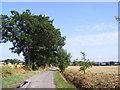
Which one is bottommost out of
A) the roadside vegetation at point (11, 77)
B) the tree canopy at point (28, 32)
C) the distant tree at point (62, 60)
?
the roadside vegetation at point (11, 77)

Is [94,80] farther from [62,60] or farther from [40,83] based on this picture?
[62,60]

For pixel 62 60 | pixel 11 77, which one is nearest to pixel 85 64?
pixel 11 77

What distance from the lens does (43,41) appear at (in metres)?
56.7

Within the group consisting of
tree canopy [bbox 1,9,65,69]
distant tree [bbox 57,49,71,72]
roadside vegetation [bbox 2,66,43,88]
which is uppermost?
tree canopy [bbox 1,9,65,69]

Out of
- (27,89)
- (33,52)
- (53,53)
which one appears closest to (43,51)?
(33,52)

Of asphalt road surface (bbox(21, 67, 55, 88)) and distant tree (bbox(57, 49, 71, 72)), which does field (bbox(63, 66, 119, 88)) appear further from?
distant tree (bbox(57, 49, 71, 72))

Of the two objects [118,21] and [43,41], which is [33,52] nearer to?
[43,41]

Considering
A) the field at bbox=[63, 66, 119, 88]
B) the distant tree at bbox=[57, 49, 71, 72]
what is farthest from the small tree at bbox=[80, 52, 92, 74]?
the distant tree at bbox=[57, 49, 71, 72]

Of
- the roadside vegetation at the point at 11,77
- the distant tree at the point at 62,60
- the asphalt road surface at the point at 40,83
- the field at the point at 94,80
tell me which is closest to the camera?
the field at the point at 94,80

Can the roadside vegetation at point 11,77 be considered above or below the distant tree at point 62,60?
below

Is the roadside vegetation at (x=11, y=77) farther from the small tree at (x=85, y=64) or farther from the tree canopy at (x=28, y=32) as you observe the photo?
the tree canopy at (x=28, y=32)

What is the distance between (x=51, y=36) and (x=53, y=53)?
1047 cm

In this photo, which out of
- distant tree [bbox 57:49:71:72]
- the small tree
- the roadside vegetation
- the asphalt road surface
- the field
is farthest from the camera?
distant tree [bbox 57:49:71:72]

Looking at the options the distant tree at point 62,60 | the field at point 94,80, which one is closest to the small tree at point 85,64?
the field at point 94,80
